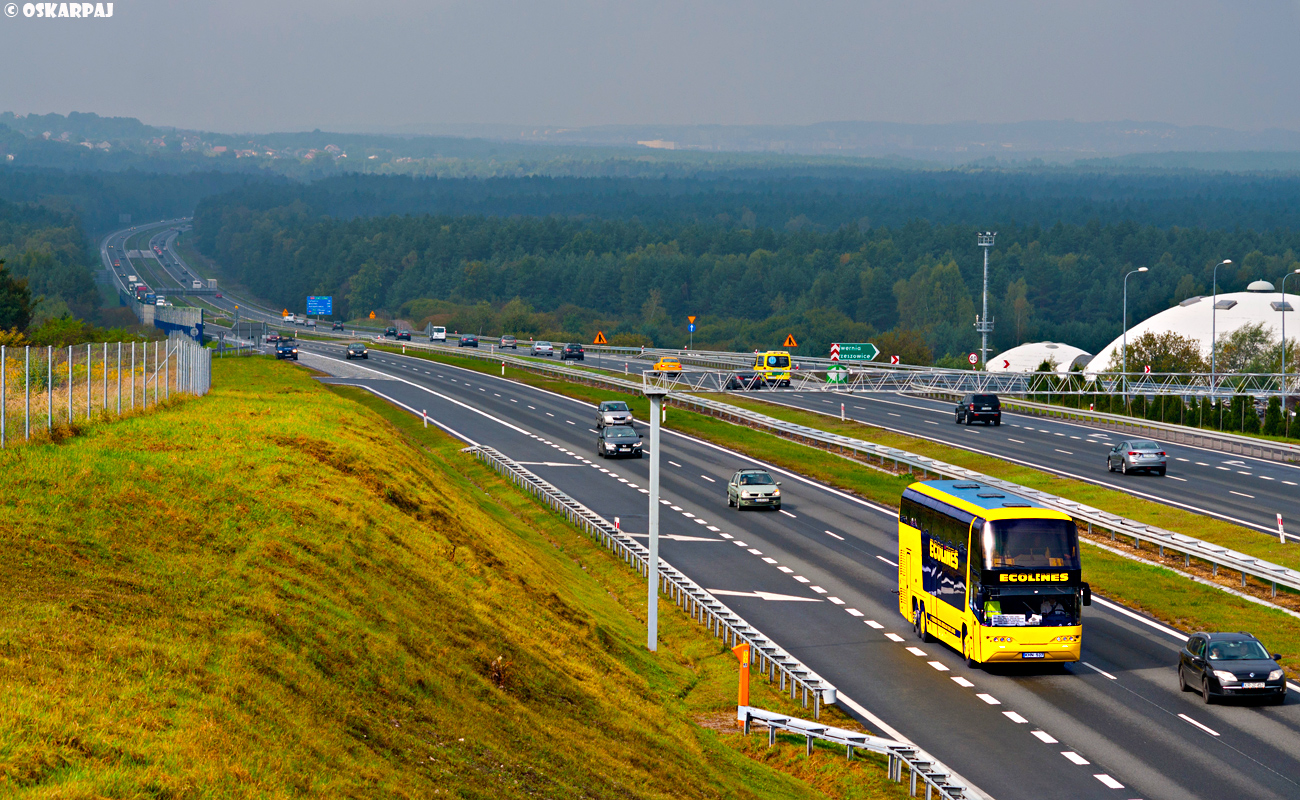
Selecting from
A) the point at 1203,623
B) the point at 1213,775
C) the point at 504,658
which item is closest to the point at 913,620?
the point at 1203,623

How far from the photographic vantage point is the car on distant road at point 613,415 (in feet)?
234

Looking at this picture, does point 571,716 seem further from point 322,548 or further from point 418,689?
point 322,548

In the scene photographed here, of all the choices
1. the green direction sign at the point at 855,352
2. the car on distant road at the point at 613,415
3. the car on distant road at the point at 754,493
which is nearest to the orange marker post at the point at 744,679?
the car on distant road at the point at 754,493

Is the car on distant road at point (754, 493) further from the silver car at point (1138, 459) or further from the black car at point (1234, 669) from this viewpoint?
the black car at point (1234, 669)

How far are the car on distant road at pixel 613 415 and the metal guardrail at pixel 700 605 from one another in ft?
44.1

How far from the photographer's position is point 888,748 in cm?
2259

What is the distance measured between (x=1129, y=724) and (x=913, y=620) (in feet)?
29.2

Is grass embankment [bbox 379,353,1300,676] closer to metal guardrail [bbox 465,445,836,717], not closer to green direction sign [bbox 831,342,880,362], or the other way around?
green direction sign [bbox 831,342,880,362]

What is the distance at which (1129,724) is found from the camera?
25.5 m

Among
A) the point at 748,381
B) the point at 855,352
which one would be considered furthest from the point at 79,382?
the point at 748,381

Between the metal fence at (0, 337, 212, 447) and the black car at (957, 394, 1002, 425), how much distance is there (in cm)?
5331

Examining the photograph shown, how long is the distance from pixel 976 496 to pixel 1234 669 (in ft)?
23.4

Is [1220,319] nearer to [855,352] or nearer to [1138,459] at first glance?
[1138,459]

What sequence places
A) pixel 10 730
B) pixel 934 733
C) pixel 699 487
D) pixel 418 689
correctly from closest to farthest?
pixel 10 730
pixel 418 689
pixel 934 733
pixel 699 487
